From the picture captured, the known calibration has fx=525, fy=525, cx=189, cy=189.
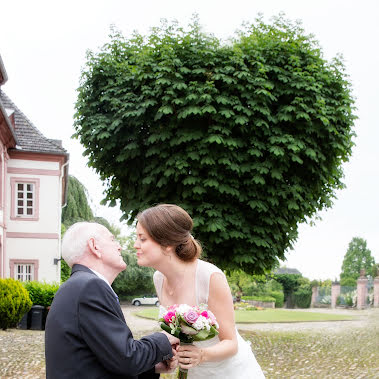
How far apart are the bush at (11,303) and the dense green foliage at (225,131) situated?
17.6 ft

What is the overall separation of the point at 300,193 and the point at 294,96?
270 centimetres

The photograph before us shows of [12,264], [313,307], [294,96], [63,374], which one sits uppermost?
[294,96]

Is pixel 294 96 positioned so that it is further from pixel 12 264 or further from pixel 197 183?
pixel 12 264

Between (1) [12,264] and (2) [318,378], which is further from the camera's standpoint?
(1) [12,264]

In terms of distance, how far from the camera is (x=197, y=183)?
1355 cm

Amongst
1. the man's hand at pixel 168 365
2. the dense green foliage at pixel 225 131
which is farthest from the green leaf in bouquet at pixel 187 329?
the dense green foliage at pixel 225 131

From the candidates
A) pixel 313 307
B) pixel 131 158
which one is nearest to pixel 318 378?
pixel 131 158

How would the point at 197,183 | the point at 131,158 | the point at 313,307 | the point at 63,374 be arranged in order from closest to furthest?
1. the point at 63,374
2. the point at 197,183
3. the point at 131,158
4. the point at 313,307

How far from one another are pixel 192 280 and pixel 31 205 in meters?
24.0

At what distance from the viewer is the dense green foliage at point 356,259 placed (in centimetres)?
9050

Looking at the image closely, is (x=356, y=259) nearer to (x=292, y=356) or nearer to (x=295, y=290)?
(x=295, y=290)

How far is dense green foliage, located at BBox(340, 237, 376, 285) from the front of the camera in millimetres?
90500

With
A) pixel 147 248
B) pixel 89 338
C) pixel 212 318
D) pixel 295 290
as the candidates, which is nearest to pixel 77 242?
pixel 147 248

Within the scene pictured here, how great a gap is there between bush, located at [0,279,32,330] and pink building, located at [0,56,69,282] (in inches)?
281
